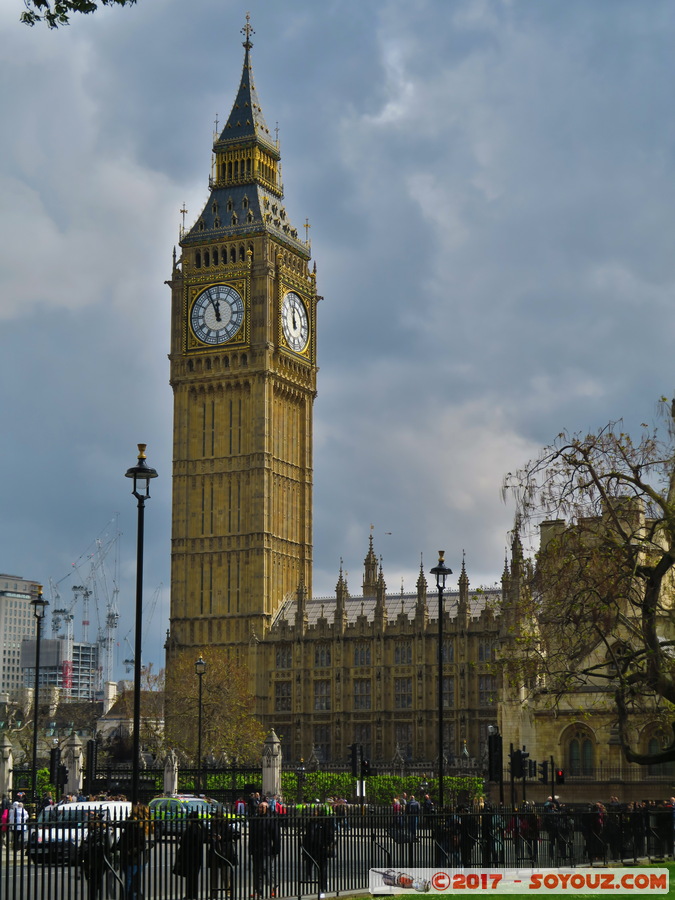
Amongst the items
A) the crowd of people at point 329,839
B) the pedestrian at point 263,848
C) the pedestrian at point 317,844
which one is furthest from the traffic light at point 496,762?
the pedestrian at point 263,848

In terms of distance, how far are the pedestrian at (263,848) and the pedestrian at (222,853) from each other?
342 mm

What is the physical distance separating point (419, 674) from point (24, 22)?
3108 inches

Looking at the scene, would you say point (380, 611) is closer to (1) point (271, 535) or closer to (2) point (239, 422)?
(1) point (271, 535)

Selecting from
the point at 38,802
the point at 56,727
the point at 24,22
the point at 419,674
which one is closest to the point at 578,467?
the point at 24,22

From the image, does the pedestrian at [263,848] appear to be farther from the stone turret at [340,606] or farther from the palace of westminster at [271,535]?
the stone turret at [340,606]

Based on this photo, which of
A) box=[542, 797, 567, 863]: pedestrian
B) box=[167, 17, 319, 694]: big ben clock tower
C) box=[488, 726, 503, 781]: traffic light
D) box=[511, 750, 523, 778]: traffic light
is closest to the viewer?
box=[542, 797, 567, 863]: pedestrian

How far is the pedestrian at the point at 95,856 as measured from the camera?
24.4 m

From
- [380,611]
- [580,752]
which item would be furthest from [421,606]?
[580,752]

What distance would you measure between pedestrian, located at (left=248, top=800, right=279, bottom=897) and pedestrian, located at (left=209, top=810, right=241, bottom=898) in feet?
1.12

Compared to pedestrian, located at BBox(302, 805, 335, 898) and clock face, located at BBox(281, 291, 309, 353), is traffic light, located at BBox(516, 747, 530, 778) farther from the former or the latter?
clock face, located at BBox(281, 291, 309, 353)

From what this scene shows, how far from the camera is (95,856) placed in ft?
80.9

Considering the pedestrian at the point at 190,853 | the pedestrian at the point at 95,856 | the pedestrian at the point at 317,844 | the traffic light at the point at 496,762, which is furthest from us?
the traffic light at the point at 496,762

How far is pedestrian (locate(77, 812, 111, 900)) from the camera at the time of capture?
24.4 m

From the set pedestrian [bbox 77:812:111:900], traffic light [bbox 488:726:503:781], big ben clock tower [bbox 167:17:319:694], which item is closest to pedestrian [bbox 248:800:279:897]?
pedestrian [bbox 77:812:111:900]
